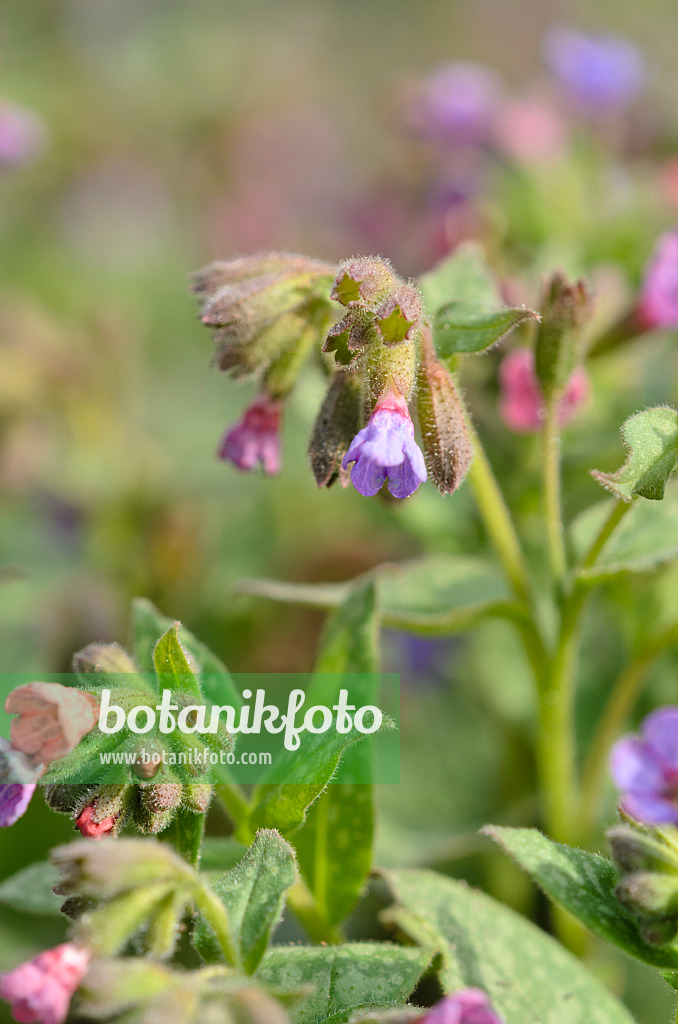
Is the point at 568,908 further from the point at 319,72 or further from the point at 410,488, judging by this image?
the point at 319,72

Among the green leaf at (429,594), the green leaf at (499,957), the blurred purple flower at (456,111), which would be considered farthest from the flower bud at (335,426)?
the blurred purple flower at (456,111)

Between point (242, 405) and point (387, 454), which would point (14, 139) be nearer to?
point (242, 405)

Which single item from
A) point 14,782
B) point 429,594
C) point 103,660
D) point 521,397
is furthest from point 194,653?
point 521,397

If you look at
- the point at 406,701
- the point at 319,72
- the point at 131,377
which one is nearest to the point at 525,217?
the point at 131,377

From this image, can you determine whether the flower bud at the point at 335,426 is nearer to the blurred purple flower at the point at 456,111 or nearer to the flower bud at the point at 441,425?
the flower bud at the point at 441,425

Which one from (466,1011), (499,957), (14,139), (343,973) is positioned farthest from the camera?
(14,139)

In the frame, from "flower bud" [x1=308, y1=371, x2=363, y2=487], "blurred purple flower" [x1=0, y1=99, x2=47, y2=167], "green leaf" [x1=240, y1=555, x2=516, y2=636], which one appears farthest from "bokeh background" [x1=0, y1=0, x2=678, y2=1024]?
"flower bud" [x1=308, y1=371, x2=363, y2=487]
